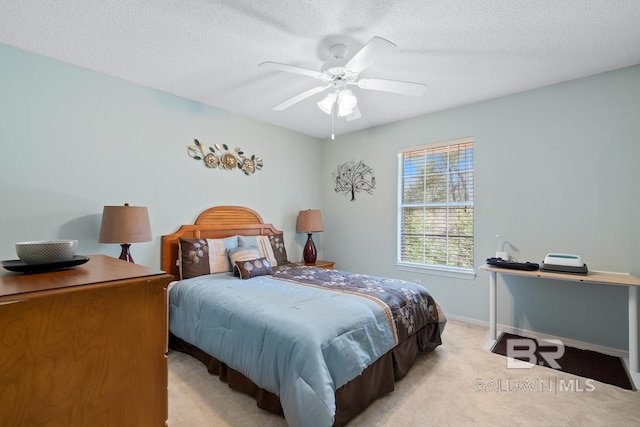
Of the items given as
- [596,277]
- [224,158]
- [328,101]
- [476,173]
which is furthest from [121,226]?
[596,277]

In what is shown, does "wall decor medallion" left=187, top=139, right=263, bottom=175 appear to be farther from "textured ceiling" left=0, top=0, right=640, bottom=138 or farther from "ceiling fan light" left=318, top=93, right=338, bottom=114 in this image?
"ceiling fan light" left=318, top=93, right=338, bottom=114

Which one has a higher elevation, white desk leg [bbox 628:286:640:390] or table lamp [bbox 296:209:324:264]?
table lamp [bbox 296:209:324:264]

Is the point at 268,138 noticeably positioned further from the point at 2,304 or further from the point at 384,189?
the point at 2,304

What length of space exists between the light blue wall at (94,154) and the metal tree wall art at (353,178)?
145 centimetres

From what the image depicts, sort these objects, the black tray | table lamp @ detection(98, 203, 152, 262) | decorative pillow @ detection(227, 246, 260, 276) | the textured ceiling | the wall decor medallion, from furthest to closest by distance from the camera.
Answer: the wall decor medallion
decorative pillow @ detection(227, 246, 260, 276)
table lamp @ detection(98, 203, 152, 262)
the textured ceiling
the black tray

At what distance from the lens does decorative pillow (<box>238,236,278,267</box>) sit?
11.2 feet

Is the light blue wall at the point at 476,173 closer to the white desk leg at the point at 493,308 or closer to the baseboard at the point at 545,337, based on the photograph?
the baseboard at the point at 545,337

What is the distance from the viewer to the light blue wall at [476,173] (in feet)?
7.76

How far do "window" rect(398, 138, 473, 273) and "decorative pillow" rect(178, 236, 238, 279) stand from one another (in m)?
2.30

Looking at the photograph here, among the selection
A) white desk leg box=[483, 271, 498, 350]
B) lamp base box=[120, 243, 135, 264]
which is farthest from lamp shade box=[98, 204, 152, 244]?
white desk leg box=[483, 271, 498, 350]

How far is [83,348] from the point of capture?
0.72 m

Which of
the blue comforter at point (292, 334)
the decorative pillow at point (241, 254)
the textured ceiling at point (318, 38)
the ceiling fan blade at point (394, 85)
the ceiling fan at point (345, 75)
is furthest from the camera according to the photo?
the decorative pillow at point (241, 254)

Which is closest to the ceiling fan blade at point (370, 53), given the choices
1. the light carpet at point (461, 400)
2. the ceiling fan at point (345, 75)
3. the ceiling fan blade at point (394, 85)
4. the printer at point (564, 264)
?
the ceiling fan at point (345, 75)

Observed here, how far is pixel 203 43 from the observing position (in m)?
2.21
